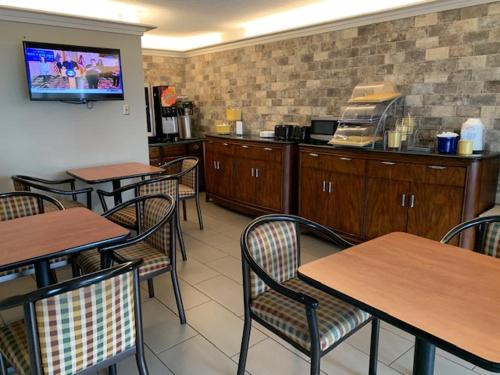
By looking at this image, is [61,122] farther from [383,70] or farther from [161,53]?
[383,70]

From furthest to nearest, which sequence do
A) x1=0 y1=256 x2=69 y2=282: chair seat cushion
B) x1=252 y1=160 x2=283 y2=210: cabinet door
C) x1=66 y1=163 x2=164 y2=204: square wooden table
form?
x1=252 y1=160 x2=283 y2=210: cabinet door < x1=66 y1=163 x2=164 y2=204: square wooden table < x1=0 y1=256 x2=69 y2=282: chair seat cushion

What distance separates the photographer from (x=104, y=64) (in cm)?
399

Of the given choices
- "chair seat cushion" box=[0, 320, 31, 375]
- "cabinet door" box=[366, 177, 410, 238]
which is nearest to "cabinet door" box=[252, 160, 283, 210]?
"cabinet door" box=[366, 177, 410, 238]

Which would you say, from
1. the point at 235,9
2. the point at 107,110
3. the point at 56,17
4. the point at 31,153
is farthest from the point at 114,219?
the point at 235,9

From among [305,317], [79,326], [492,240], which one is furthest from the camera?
[492,240]

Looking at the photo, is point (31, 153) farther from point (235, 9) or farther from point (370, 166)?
point (370, 166)

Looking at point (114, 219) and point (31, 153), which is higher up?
point (31, 153)

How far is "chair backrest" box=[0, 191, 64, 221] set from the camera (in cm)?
255

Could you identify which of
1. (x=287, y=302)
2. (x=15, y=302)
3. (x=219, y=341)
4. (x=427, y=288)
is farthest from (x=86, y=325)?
(x=427, y=288)

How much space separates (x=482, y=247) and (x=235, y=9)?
12.0ft

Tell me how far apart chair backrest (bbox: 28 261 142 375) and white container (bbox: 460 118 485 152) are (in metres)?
2.84

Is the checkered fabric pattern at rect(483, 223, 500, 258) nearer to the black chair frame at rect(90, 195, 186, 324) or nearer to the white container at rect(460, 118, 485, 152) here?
the white container at rect(460, 118, 485, 152)

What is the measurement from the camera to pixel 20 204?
2627 mm

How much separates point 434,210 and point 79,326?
2.75m
